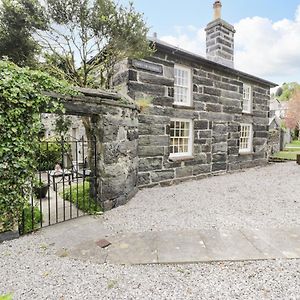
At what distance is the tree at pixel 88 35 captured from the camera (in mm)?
4738

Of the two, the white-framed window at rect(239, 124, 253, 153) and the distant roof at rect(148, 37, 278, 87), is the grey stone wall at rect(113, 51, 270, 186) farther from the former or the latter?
the white-framed window at rect(239, 124, 253, 153)

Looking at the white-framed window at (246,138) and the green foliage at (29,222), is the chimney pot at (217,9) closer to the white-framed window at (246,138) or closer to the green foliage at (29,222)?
the white-framed window at (246,138)

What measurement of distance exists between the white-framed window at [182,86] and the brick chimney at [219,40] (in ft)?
10.7

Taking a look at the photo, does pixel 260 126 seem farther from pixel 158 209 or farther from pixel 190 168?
pixel 158 209

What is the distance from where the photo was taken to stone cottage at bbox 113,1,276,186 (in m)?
A: 6.87

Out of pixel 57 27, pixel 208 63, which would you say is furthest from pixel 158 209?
pixel 208 63

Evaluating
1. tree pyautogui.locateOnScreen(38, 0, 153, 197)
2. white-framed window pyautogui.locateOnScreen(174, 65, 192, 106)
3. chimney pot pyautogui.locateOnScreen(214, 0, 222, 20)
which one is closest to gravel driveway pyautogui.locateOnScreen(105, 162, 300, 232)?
tree pyautogui.locateOnScreen(38, 0, 153, 197)

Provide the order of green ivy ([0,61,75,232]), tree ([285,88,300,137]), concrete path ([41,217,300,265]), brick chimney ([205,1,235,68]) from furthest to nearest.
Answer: tree ([285,88,300,137]) < brick chimney ([205,1,235,68]) < green ivy ([0,61,75,232]) < concrete path ([41,217,300,265])

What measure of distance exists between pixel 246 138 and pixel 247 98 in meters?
2.05

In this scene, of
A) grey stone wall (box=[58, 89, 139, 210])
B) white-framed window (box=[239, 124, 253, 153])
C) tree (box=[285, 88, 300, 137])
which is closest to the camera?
grey stone wall (box=[58, 89, 139, 210])

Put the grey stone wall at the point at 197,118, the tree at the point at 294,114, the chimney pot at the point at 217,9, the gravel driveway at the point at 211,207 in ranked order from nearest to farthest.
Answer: the gravel driveway at the point at 211,207 < the grey stone wall at the point at 197,118 < the chimney pot at the point at 217,9 < the tree at the point at 294,114

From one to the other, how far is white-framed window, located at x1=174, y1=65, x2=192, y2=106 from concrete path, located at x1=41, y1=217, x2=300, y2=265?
5363mm

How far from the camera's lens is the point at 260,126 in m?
11.9

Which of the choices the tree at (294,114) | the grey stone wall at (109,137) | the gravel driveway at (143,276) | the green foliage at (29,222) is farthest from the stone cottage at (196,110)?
the tree at (294,114)
